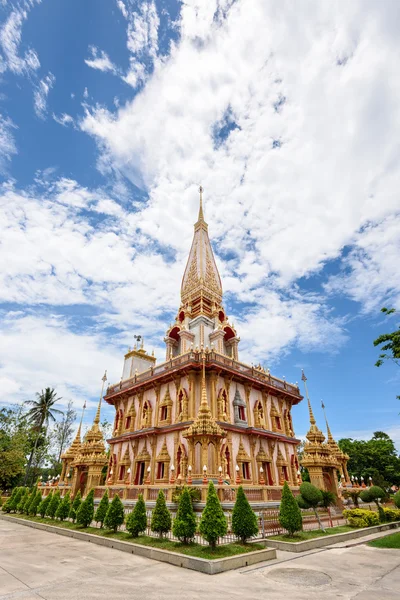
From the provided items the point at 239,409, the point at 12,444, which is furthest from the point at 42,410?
the point at 239,409

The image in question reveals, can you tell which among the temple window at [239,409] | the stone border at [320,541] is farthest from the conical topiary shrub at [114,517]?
the temple window at [239,409]

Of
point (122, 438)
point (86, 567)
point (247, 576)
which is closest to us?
point (247, 576)

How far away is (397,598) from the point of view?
620cm

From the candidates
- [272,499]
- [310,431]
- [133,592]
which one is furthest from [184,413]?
[133,592]

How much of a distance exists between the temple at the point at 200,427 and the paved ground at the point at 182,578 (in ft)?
19.3

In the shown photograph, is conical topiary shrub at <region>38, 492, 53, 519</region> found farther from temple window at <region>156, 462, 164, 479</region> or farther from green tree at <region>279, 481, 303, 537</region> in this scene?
green tree at <region>279, 481, 303, 537</region>

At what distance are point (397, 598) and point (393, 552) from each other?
594cm

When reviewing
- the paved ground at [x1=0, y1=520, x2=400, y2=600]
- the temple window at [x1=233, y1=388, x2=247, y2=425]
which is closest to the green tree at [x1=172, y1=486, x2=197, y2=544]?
the paved ground at [x1=0, y1=520, x2=400, y2=600]

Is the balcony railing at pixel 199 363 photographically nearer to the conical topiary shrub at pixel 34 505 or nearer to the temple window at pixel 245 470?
the temple window at pixel 245 470

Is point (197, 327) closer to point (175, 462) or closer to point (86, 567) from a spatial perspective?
point (175, 462)

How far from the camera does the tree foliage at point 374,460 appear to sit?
37906mm

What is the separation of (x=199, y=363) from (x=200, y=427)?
5463 mm

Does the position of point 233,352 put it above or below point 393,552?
above

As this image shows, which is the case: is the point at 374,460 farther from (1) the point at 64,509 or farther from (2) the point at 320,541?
(1) the point at 64,509
